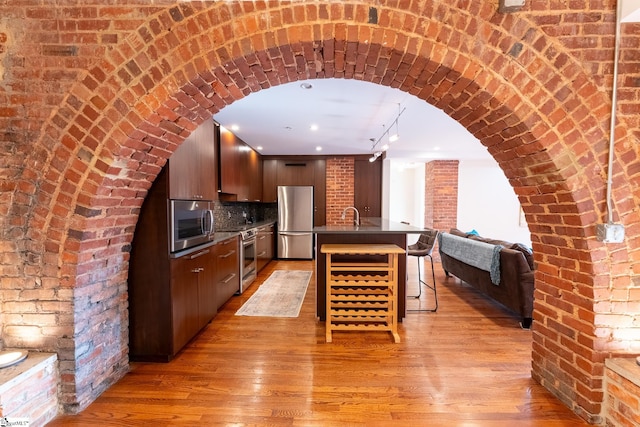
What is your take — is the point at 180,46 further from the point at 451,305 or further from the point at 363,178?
the point at 363,178

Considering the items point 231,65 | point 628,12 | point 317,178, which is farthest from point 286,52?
point 317,178

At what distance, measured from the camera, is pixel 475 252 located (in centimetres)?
362

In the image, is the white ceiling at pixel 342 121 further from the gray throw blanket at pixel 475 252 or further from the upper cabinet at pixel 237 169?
the gray throw blanket at pixel 475 252

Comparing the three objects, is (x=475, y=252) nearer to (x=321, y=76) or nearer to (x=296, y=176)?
(x=321, y=76)

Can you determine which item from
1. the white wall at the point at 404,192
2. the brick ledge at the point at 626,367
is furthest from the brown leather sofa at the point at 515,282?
the white wall at the point at 404,192

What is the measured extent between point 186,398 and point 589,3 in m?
3.45

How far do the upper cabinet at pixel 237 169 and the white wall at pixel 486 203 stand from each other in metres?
4.70

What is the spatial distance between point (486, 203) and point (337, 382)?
19.5 ft

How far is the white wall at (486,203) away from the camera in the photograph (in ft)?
Answer: 20.8

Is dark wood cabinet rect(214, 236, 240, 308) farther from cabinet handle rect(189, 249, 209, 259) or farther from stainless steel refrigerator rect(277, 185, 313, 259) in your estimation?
stainless steel refrigerator rect(277, 185, 313, 259)

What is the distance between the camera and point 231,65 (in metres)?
1.55

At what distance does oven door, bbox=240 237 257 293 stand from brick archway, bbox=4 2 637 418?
7.10 ft

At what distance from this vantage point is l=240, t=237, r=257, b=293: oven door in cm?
400

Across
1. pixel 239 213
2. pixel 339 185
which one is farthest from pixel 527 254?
Answer: pixel 239 213
